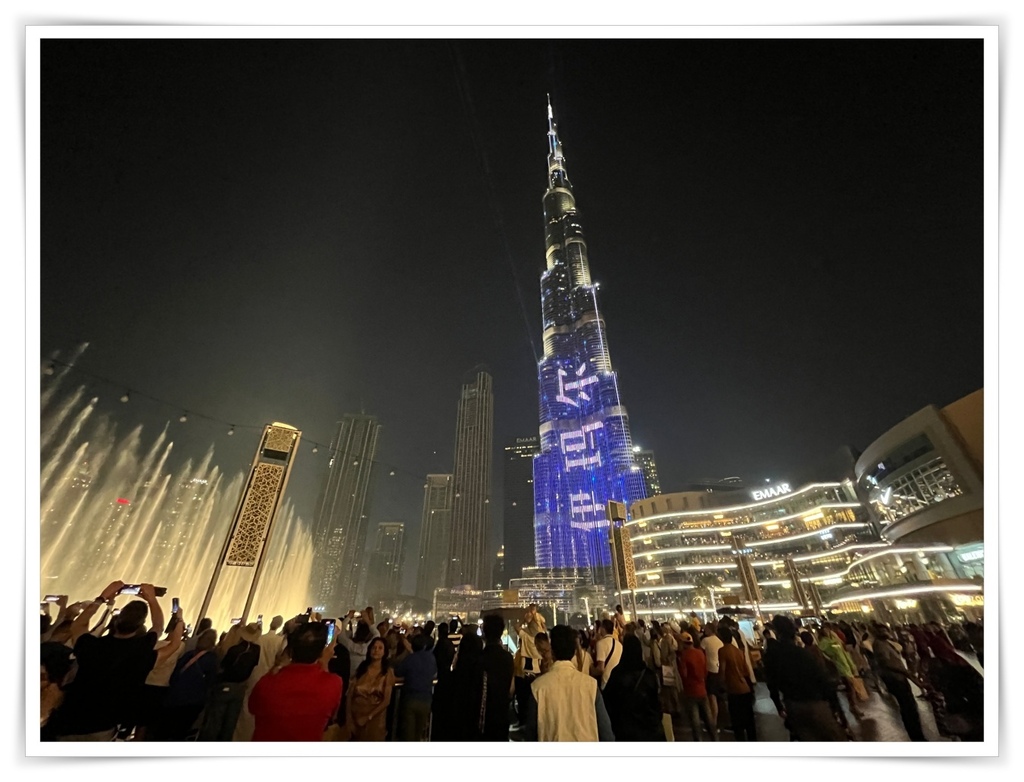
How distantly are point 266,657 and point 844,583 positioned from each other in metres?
42.5

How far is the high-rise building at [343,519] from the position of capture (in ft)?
275

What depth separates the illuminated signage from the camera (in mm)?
41406

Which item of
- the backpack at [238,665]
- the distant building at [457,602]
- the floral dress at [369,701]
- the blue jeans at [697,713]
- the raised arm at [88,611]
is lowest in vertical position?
the blue jeans at [697,713]

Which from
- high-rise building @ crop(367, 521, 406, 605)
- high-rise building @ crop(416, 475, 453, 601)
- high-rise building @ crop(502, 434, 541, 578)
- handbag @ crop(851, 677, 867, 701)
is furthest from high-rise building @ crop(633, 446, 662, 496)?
handbag @ crop(851, 677, 867, 701)

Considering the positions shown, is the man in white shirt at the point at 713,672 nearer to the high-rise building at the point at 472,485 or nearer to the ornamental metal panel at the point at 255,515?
the ornamental metal panel at the point at 255,515

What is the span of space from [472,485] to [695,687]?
3696 inches

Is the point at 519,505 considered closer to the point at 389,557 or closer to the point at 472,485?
the point at 472,485

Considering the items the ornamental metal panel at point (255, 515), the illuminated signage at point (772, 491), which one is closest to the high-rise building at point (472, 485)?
the illuminated signage at point (772, 491)

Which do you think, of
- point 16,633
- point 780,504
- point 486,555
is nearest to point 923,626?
point 16,633

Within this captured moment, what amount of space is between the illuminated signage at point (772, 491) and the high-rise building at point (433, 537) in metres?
65.5

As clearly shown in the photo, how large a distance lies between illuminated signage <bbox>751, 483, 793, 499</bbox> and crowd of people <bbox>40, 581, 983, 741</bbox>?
42.4 metres

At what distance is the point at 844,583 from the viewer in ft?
111

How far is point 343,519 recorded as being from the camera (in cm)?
8662
